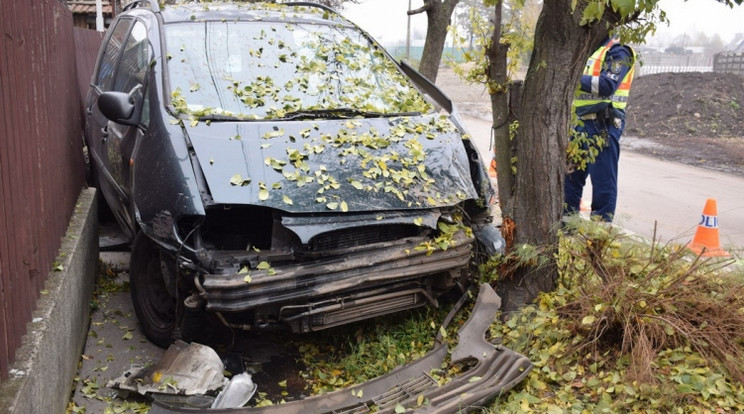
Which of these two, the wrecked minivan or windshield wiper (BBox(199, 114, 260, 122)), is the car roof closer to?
the wrecked minivan

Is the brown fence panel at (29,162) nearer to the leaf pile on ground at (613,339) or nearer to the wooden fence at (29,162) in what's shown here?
the wooden fence at (29,162)

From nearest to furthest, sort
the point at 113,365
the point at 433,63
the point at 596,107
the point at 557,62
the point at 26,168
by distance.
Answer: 1. the point at 26,168
2. the point at 557,62
3. the point at 113,365
4. the point at 596,107
5. the point at 433,63

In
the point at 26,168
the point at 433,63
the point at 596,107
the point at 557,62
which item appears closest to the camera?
the point at 26,168

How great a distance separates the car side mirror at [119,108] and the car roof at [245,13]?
0.93 m

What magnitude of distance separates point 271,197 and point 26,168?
1.18 m

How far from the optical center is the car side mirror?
14.6ft

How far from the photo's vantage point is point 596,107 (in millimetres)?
6516

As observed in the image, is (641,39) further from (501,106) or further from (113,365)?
(113,365)

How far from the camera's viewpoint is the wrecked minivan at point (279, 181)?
380 centimetres

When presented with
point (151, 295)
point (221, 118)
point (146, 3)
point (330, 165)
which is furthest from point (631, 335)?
point (146, 3)

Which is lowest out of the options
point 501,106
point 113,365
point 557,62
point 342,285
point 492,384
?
point 113,365

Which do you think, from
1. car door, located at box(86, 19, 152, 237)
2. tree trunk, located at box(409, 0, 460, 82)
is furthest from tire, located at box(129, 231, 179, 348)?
tree trunk, located at box(409, 0, 460, 82)

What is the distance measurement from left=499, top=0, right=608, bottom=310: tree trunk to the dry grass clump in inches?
7.4

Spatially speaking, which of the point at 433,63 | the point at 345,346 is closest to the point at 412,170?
the point at 345,346
